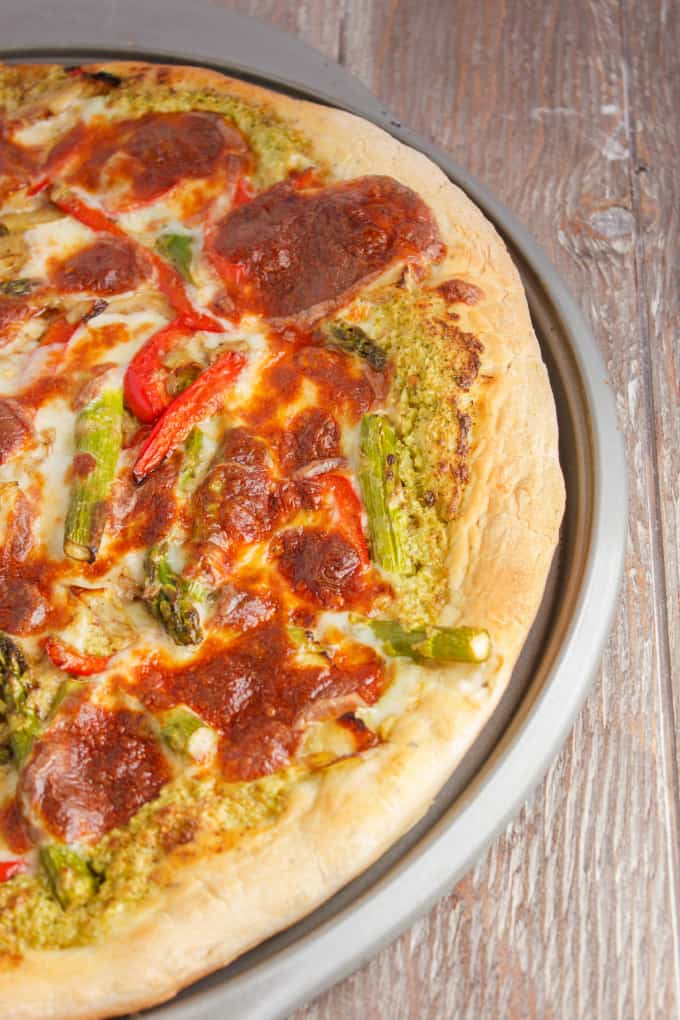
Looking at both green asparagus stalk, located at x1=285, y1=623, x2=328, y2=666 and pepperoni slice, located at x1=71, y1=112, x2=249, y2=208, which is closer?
green asparagus stalk, located at x1=285, y1=623, x2=328, y2=666

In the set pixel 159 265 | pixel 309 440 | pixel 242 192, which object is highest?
pixel 242 192

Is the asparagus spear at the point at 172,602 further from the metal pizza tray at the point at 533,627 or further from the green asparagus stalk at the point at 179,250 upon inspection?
the green asparagus stalk at the point at 179,250

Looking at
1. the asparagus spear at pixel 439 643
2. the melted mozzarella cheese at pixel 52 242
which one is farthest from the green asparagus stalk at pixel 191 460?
the melted mozzarella cheese at pixel 52 242

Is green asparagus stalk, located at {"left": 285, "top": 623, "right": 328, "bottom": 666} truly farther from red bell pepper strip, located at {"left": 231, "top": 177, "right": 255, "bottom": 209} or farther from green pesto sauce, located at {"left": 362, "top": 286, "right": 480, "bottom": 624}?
red bell pepper strip, located at {"left": 231, "top": 177, "right": 255, "bottom": 209}

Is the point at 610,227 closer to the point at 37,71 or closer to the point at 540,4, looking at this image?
the point at 540,4

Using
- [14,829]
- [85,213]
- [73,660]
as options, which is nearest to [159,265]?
[85,213]

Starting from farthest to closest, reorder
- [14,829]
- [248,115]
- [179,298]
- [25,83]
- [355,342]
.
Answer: [25,83] < [248,115] < [179,298] < [355,342] < [14,829]

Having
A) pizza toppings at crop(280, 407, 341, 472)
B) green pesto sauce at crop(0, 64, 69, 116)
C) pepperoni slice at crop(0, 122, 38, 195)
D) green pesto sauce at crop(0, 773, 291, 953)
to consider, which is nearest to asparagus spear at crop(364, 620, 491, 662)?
green pesto sauce at crop(0, 773, 291, 953)

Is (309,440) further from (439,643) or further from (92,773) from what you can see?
(92,773)
